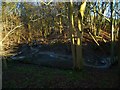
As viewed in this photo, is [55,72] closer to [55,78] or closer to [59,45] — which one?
[55,78]

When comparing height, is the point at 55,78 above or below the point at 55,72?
below

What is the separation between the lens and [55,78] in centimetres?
1593

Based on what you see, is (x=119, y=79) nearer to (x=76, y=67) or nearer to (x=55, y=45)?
(x=76, y=67)

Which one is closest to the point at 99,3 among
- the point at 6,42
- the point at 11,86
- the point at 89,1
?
the point at 89,1

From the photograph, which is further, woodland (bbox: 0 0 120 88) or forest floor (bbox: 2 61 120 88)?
woodland (bbox: 0 0 120 88)

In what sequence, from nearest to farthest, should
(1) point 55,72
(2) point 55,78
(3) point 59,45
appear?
(2) point 55,78
(1) point 55,72
(3) point 59,45

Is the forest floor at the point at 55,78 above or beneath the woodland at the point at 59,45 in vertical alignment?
beneath

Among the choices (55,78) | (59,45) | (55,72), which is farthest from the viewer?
(59,45)

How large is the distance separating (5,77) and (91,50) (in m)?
9.23

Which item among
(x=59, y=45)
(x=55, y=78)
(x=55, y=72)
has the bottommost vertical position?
(x=55, y=78)

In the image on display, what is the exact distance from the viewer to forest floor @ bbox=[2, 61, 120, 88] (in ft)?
48.8

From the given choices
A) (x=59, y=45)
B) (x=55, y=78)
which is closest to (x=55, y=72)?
(x=55, y=78)

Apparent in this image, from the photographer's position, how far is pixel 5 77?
16266mm

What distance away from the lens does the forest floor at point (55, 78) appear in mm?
14883
